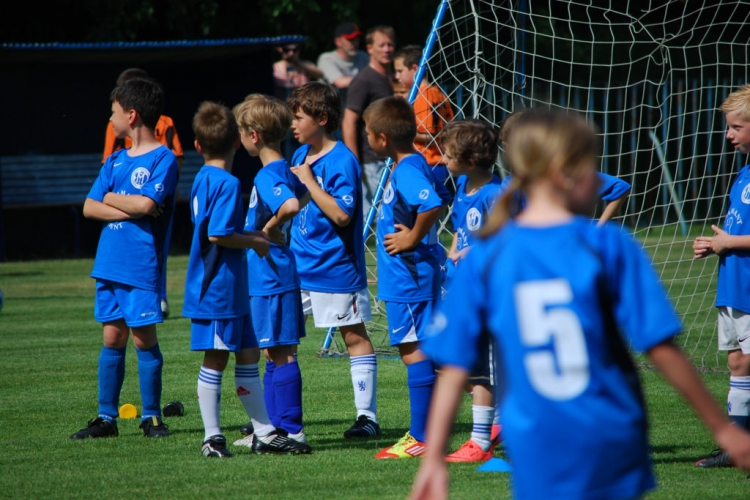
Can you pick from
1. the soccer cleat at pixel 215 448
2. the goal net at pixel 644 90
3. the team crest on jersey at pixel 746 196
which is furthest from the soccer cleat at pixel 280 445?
the goal net at pixel 644 90

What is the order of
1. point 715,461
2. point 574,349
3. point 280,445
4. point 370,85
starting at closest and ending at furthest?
point 574,349, point 715,461, point 280,445, point 370,85

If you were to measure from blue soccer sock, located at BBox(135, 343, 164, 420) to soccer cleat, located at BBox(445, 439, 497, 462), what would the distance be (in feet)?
5.21

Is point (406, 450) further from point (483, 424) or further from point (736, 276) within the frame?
point (736, 276)

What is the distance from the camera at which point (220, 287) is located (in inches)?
181

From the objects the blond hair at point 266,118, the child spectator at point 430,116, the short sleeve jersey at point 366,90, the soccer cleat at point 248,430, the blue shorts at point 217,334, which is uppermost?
the short sleeve jersey at point 366,90

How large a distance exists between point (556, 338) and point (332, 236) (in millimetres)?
2983

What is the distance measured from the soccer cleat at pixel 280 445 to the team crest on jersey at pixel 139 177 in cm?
141

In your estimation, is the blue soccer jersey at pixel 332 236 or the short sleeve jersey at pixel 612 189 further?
the blue soccer jersey at pixel 332 236

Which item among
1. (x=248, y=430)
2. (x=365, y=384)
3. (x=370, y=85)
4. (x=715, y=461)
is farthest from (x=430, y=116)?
(x=715, y=461)

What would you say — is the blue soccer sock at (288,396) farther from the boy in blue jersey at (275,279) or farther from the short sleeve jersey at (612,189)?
the short sleeve jersey at (612,189)

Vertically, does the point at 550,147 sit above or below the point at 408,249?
above

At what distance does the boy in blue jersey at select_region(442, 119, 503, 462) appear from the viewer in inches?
178

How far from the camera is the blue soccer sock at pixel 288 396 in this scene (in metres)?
4.70

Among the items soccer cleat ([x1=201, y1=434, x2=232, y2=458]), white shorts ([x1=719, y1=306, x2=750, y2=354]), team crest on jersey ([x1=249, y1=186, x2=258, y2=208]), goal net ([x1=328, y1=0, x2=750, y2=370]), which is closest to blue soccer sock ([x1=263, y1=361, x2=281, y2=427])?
soccer cleat ([x1=201, y1=434, x2=232, y2=458])
